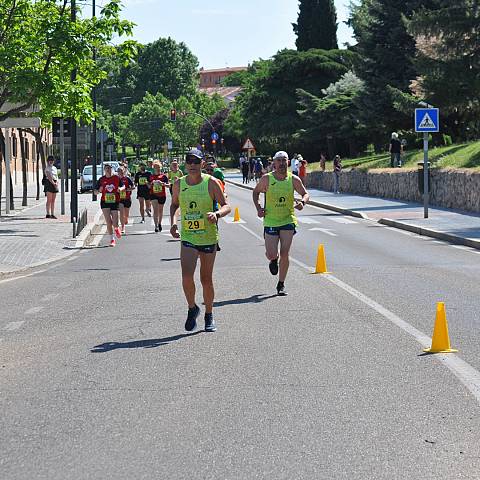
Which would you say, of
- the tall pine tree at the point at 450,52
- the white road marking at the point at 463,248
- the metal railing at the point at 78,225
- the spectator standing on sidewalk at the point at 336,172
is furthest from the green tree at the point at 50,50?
the spectator standing on sidewalk at the point at 336,172

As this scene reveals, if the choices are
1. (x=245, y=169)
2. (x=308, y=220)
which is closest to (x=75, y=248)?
(x=308, y=220)

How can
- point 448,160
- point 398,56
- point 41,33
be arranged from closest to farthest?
point 41,33
point 448,160
point 398,56

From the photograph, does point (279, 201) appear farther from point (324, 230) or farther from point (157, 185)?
point (324, 230)

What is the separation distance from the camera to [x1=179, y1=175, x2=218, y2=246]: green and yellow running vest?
35.0 feet

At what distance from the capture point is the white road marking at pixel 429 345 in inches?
310

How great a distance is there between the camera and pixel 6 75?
2861 cm

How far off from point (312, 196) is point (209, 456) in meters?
43.6

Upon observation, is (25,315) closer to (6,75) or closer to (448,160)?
(6,75)

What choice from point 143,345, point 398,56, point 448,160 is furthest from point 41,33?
point 398,56

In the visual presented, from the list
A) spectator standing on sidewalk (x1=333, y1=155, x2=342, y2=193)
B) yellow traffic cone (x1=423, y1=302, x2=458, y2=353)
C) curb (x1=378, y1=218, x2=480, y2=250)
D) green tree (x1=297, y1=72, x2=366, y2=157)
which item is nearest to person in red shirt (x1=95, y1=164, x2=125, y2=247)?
curb (x1=378, y1=218, x2=480, y2=250)

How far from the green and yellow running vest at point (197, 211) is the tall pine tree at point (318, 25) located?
81848 millimetres

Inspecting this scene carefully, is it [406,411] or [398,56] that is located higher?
[398,56]

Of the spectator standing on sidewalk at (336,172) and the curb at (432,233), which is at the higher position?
the spectator standing on sidewalk at (336,172)

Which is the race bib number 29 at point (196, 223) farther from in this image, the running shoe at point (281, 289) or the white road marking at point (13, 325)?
the running shoe at point (281, 289)
